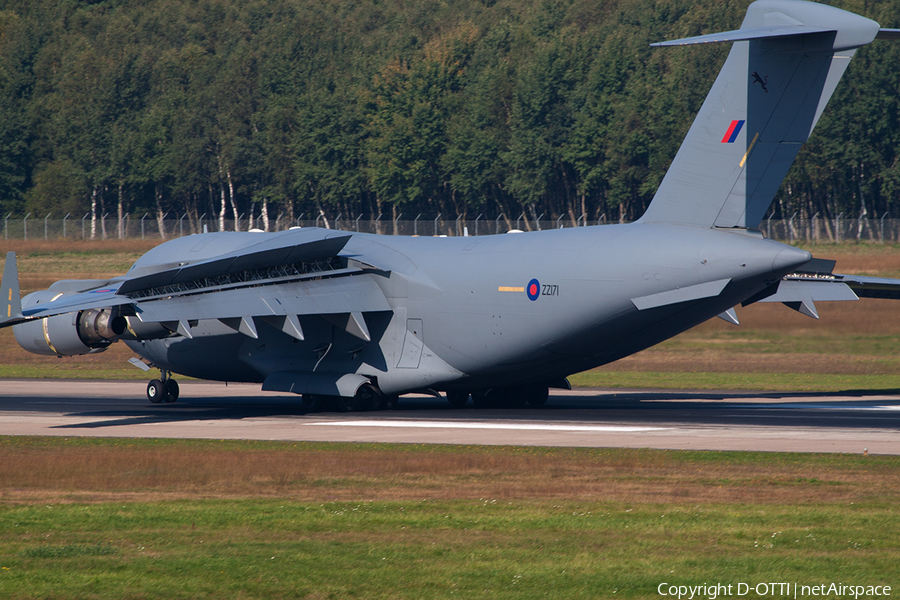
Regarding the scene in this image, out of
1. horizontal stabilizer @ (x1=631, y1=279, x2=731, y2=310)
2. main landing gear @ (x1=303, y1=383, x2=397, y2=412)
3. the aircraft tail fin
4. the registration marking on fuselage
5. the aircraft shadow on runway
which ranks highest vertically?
the aircraft tail fin

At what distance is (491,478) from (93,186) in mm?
98047

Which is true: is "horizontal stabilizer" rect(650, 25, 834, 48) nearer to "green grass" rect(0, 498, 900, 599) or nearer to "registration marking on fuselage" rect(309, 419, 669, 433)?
"registration marking on fuselage" rect(309, 419, 669, 433)

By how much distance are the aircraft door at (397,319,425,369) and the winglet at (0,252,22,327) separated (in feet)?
28.8

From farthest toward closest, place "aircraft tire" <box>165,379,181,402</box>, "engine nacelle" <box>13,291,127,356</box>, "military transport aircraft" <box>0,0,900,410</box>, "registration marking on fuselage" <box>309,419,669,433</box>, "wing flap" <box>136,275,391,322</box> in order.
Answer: "aircraft tire" <box>165,379,181,402</box>
"engine nacelle" <box>13,291,127,356</box>
"wing flap" <box>136,275,391,322</box>
"registration marking on fuselage" <box>309,419,669,433</box>
"military transport aircraft" <box>0,0,900,410</box>

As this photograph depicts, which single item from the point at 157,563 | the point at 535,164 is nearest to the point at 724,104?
the point at 157,563

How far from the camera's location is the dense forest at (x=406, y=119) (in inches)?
3529

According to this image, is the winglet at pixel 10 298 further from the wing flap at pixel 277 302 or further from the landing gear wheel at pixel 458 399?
the landing gear wheel at pixel 458 399

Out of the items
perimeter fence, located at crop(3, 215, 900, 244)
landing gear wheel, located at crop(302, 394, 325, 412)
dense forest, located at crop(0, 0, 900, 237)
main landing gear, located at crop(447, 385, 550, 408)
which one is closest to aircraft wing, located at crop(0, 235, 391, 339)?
landing gear wheel, located at crop(302, 394, 325, 412)

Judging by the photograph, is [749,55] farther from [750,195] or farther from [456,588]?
[456,588]

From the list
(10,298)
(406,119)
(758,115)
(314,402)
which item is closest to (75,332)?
(10,298)

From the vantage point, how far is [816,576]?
10.4 meters

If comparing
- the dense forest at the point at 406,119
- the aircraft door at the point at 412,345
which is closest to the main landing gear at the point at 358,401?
the aircraft door at the point at 412,345

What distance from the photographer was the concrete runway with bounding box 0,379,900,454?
826 inches

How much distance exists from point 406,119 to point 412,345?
77.6 m
